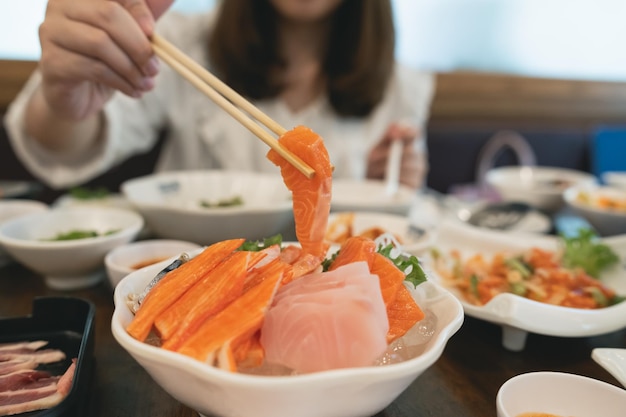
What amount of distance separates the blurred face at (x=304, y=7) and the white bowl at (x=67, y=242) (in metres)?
1.23

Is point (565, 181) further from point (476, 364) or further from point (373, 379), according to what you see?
point (373, 379)

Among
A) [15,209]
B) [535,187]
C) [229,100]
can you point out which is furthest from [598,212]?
[15,209]

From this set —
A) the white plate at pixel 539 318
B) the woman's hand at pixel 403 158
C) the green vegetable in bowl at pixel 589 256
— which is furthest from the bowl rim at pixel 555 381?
the woman's hand at pixel 403 158

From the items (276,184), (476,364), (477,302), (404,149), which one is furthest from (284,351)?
(404,149)

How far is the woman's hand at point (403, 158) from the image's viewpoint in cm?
185

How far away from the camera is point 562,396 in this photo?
2.15ft

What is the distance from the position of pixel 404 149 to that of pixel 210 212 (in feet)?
3.45

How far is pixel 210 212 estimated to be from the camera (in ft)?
3.69

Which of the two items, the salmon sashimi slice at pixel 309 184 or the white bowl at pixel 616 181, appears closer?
the salmon sashimi slice at pixel 309 184

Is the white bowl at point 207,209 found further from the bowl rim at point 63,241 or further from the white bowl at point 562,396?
the white bowl at point 562,396

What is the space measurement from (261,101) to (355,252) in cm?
164

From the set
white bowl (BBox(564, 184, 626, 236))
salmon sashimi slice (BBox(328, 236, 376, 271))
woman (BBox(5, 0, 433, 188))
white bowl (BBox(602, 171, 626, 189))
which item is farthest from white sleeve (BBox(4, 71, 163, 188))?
white bowl (BBox(602, 171, 626, 189))

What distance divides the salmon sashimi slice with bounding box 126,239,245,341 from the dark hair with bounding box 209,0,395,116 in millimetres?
1573

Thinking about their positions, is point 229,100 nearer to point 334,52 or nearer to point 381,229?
point 381,229
